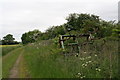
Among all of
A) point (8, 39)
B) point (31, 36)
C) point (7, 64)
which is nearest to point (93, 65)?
point (7, 64)

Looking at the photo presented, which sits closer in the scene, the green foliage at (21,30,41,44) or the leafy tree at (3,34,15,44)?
the green foliage at (21,30,41,44)

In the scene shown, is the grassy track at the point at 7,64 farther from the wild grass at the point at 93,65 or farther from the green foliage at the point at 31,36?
the green foliage at the point at 31,36

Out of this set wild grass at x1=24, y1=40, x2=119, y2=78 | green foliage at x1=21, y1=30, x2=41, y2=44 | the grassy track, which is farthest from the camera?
green foliage at x1=21, y1=30, x2=41, y2=44

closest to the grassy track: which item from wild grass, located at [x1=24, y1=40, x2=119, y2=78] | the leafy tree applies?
wild grass, located at [x1=24, y1=40, x2=119, y2=78]

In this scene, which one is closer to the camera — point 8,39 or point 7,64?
point 7,64

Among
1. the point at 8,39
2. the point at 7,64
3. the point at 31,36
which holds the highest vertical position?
the point at 31,36

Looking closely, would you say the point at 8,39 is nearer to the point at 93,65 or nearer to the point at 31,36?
the point at 31,36

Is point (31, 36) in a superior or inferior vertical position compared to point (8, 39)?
superior

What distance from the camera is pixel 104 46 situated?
9461mm

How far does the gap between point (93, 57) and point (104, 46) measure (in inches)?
25.6

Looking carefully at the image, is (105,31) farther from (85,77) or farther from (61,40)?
(85,77)

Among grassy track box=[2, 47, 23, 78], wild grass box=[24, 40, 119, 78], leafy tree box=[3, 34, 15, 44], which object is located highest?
leafy tree box=[3, 34, 15, 44]

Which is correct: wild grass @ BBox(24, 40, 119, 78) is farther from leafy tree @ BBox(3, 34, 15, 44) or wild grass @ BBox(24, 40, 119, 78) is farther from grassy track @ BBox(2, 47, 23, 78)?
leafy tree @ BBox(3, 34, 15, 44)

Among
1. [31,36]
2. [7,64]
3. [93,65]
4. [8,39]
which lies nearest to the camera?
Answer: [93,65]
